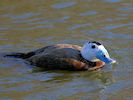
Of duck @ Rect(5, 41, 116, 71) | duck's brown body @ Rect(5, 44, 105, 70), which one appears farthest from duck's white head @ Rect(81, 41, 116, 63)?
duck's brown body @ Rect(5, 44, 105, 70)

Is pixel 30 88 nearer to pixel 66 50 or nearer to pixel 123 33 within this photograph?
pixel 66 50

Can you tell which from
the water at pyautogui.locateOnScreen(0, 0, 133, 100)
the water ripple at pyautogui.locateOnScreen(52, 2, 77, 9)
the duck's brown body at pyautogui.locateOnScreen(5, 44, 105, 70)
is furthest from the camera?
the water ripple at pyautogui.locateOnScreen(52, 2, 77, 9)

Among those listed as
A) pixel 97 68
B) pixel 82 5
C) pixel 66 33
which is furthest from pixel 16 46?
pixel 82 5

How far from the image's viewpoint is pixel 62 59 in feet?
28.9

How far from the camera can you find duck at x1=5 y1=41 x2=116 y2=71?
882 cm

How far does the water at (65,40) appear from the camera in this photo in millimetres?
8016

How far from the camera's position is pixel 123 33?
33.1ft

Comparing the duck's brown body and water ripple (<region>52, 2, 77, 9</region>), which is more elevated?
water ripple (<region>52, 2, 77, 9</region>)

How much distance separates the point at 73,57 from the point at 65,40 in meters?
1.17

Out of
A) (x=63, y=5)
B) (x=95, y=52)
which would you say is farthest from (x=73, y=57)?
(x=63, y=5)

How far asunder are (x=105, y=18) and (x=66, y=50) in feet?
7.37

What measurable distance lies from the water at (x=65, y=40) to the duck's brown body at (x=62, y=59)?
11 centimetres

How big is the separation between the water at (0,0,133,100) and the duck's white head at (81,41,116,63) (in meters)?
0.18

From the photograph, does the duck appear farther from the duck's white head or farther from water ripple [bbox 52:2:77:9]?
water ripple [bbox 52:2:77:9]
